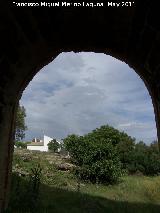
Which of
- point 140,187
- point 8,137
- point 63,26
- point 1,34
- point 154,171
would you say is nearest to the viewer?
point 1,34

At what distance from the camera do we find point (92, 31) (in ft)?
13.5

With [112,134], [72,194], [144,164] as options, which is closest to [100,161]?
[72,194]

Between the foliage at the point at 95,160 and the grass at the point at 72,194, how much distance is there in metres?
0.69

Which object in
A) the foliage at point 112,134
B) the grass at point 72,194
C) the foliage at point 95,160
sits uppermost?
the foliage at point 112,134

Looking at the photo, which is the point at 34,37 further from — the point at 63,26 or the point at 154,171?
the point at 154,171

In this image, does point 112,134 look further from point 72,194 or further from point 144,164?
point 72,194

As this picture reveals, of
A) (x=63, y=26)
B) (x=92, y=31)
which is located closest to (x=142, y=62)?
(x=92, y=31)

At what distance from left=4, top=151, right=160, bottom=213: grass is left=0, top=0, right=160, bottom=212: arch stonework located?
8.65 feet

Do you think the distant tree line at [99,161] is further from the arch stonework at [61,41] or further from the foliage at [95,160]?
the arch stonework at [61,41]

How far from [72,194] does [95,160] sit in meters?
5.98

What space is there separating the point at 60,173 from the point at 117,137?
2158cm

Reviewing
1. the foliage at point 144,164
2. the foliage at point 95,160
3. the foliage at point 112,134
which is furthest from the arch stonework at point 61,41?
the foliage at point 112,134

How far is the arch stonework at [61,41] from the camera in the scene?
3.58 m

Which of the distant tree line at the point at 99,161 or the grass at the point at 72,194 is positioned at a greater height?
the distant tree line at the point at 99,161
